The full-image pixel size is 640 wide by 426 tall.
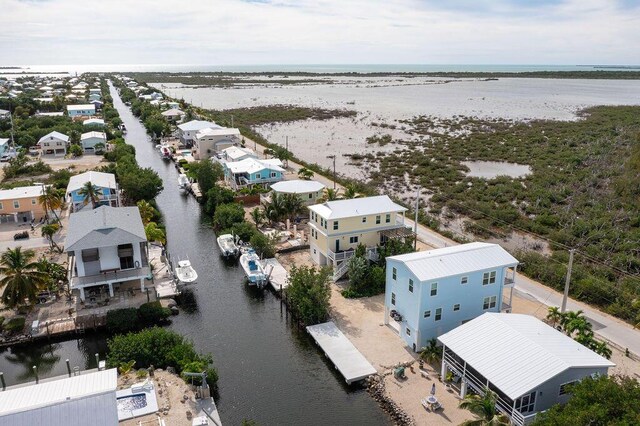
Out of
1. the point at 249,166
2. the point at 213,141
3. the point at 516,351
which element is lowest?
the point at 516,351

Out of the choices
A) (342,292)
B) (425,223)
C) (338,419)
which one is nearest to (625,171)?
(425,223)

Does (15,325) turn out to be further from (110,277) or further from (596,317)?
(596,317)

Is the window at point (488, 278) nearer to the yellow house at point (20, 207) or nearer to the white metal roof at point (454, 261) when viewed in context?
the white metal roof at point (454, 261)

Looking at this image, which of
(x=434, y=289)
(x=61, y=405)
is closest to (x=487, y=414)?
(x=434, y=289)

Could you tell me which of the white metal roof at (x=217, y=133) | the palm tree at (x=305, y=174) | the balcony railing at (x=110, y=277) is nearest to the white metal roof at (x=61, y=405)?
the balcony railing at (x=110, y=277)

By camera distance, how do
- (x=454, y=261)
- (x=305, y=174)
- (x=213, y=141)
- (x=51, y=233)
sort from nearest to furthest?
(x=454, y=261), (x=51, y=233), (x=305, y=174), (x=213, y=141)

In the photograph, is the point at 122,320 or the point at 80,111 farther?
the point at 80,111
